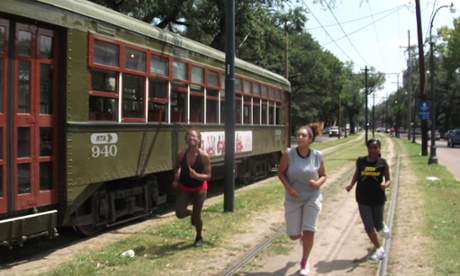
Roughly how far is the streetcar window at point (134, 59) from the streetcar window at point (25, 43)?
1.85 metres

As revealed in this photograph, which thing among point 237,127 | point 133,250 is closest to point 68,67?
point 133,250

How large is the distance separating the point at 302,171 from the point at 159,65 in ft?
14.4

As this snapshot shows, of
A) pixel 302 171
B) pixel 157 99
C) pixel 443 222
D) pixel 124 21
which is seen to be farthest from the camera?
pixel 157 99

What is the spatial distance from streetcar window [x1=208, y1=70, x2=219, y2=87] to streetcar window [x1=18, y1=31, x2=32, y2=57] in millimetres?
4962

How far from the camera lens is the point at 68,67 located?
636 centimetres

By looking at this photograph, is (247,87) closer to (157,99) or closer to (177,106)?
(177,106)

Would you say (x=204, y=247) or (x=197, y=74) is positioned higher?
(x=197, y=74)

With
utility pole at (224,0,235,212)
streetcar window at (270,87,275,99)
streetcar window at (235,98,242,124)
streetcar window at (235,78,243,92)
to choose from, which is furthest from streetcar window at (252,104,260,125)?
utility pole at (224,0,235,212)

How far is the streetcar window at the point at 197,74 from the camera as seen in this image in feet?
32.0

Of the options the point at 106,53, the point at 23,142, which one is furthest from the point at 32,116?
the point at 106,53

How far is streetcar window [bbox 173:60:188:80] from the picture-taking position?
9.03m

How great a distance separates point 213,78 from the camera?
10648mm

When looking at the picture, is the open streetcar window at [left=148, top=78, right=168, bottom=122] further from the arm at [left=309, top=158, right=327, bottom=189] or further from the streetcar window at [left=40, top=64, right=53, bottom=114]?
the arm at [left=309, top=158, right=327, bottom=189]

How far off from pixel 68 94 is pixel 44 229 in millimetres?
1774
